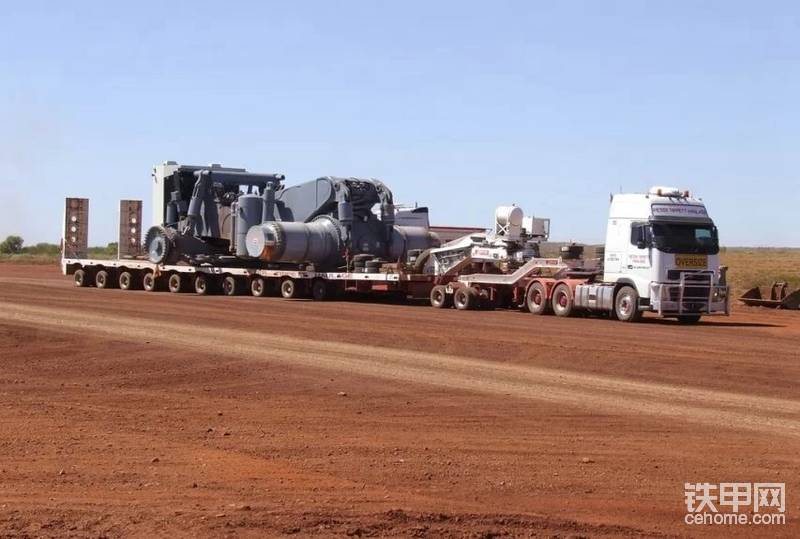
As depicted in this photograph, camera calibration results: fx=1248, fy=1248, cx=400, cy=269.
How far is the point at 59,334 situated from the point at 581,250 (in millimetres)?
15471

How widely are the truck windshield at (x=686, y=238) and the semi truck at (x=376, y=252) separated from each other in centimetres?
3

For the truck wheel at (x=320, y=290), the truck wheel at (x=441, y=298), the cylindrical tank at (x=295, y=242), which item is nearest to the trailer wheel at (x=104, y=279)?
the cylindrical tank at (x=295, y=242)

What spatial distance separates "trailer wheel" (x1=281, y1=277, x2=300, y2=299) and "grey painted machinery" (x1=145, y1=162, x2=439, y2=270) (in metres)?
0.66

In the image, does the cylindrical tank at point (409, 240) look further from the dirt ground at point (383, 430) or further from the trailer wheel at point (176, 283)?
the dirt ground at point (383, 430)

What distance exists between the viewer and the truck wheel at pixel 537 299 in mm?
33438

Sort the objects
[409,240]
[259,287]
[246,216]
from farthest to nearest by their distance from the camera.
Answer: [246,216] < [259,287] < [409,240]

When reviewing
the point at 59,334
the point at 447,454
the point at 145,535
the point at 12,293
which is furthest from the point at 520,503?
the point at 12,293

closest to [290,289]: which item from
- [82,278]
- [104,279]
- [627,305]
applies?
[104,279]

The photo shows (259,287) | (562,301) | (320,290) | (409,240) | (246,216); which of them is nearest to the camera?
(562,301)

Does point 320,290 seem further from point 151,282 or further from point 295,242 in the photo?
point 151,282

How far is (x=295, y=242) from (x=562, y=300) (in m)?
9.52

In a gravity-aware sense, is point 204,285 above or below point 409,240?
below

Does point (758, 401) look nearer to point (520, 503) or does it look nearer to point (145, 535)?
point (520, 503)

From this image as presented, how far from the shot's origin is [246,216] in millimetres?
41656
